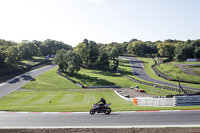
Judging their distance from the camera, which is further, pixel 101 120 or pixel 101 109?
pixel 101 109

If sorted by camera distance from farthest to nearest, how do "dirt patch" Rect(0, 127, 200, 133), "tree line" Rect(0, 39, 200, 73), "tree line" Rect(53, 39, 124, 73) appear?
"tree line" Rect(0, 39, 200, 73) < "tree line" Rect(53, 39, 124, 73) < "dirt patch" Rect(0, 127, 200, 133)

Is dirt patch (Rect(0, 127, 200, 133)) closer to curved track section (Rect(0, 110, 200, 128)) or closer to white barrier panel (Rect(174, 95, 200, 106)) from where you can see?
curved track section (Rect(0, 110, 200, 128))

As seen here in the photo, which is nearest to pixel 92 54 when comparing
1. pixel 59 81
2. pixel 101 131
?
pixel 59 81

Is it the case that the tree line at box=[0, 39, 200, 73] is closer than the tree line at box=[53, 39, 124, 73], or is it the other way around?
the tree line at box=[53, 39, 124, 73]

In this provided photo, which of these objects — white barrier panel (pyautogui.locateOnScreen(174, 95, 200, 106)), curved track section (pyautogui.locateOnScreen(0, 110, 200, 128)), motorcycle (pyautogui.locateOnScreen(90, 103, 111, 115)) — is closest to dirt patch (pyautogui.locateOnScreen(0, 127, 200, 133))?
curved track section (pyautogui.locateOnScreen(0, 110, 200, 128))

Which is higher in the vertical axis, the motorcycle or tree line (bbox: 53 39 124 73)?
tree line (bbox: 53 39 124 73)

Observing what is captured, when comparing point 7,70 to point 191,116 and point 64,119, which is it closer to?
point 64,119

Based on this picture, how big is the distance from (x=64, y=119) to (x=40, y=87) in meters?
37.9

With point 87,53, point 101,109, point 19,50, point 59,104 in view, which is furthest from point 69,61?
point 19,50

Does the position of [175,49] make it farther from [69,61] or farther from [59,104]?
[59,104]

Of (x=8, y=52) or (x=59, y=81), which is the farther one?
(x=8, y=52)

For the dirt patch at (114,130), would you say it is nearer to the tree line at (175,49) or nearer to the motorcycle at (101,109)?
the motorcycle at (101,109)

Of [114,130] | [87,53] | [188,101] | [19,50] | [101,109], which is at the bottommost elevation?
[114,130]

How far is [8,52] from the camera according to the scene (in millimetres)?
70688
